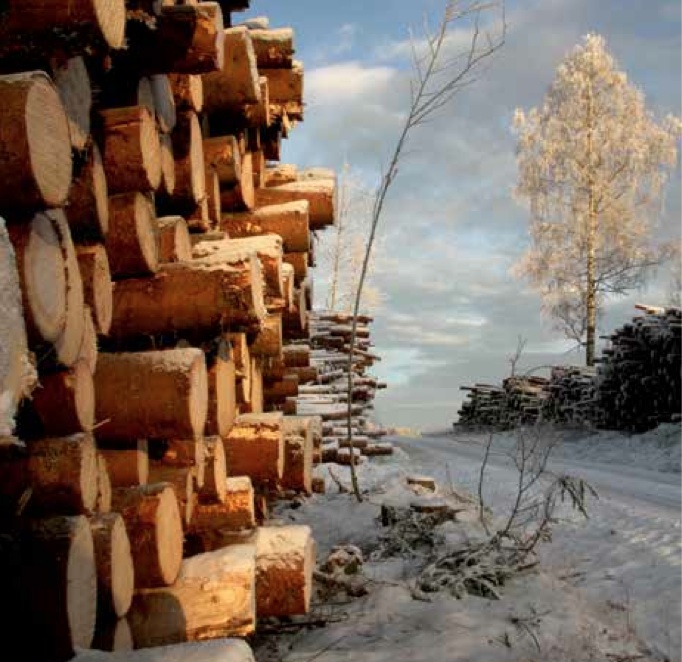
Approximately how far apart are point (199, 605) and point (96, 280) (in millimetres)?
1093

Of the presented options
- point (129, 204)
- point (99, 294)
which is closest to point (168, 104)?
point (129, 204)

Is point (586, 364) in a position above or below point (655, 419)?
above

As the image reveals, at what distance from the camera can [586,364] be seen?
21203 millimetres

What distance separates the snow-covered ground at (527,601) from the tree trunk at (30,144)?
8.17ft

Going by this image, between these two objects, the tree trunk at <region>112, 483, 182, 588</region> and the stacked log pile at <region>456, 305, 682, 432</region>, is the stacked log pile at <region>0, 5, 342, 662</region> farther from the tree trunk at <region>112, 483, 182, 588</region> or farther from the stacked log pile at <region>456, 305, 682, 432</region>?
the stacked log pile at <region>456, 305, 682, 432</region>

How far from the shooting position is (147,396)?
250cm

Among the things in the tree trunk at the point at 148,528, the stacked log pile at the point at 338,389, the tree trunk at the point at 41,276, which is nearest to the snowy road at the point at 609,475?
the stacked log pile at the point at 338,389

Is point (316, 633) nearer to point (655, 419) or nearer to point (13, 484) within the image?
point (13, 484)

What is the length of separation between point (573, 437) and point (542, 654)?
13.1 meters

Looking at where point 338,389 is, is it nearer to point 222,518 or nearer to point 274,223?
point 274,223

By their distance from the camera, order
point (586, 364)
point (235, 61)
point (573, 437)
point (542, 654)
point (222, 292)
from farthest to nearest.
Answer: point (586, 364) < point (573, 437) < point (542, 654) < point (235, 61) < point (222, 292)

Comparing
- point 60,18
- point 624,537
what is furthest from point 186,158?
point 624,537

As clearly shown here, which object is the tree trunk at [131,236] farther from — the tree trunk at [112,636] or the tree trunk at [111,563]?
the tree trunk at [112,636]

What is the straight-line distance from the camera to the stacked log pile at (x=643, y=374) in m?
14.2
